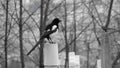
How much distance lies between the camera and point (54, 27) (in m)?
6.47

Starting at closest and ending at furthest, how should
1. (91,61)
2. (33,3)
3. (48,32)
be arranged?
(48,32) → (33,3) → (91,61)

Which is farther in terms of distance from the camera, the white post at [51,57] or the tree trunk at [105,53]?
the tree trunk at [105,53]

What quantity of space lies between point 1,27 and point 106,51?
1091 centimetres

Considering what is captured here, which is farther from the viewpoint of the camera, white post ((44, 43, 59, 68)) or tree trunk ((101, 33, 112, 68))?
tree trunk ((101, 33, 112, 68))

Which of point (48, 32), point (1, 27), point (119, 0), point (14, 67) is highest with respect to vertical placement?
point (119, 0)

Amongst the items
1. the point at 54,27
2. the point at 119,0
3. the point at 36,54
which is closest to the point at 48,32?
the point at 54,27

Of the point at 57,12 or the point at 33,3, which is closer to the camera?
the point at 57,12

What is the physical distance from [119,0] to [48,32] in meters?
10.9

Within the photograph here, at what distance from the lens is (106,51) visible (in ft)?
25.8

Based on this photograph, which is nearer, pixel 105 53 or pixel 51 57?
pixel 51 57

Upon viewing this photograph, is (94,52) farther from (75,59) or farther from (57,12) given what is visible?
(75,59)

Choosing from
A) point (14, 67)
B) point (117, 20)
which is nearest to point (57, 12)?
point (117, 20)

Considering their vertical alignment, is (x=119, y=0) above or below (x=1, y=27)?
above

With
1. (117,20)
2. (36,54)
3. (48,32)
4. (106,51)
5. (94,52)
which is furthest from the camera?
(94,52)
